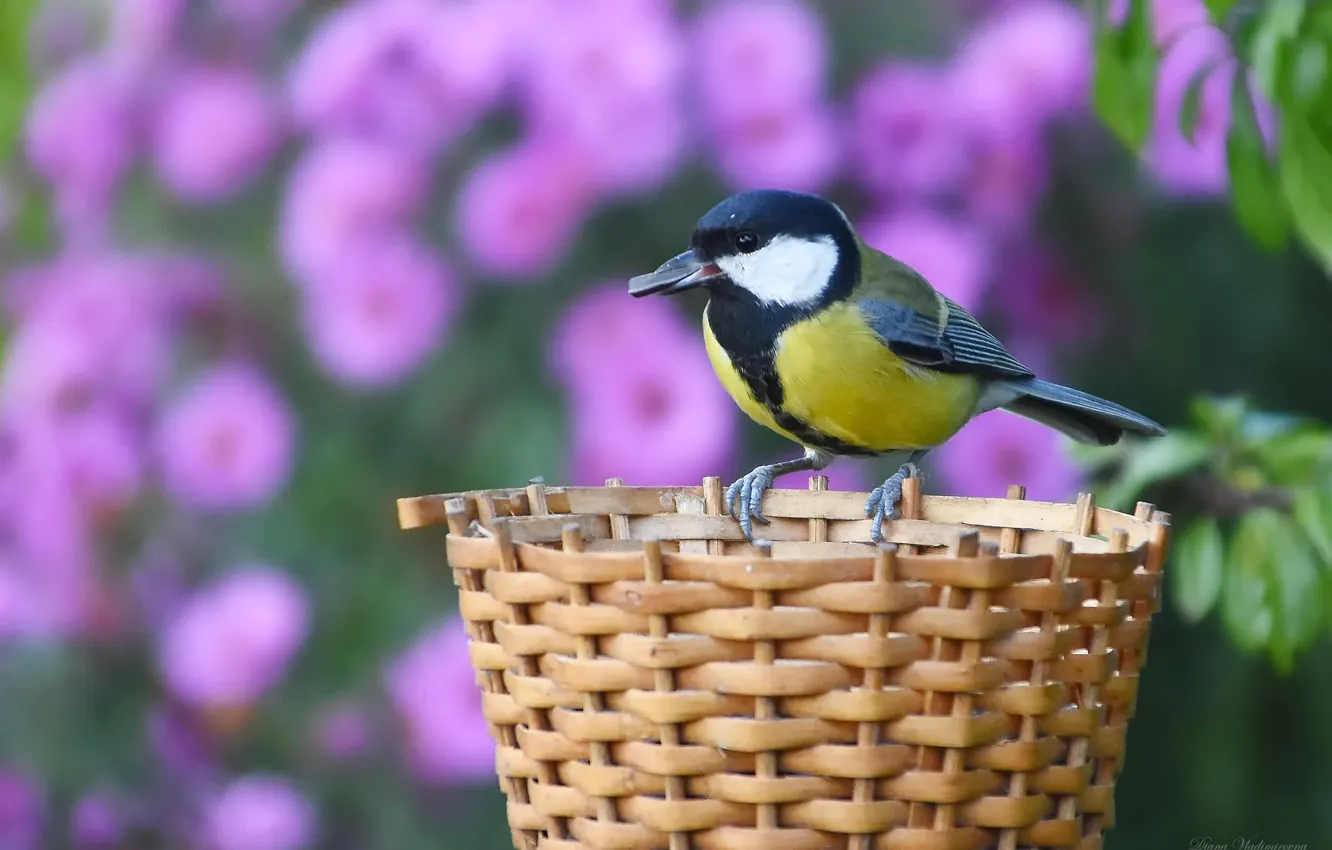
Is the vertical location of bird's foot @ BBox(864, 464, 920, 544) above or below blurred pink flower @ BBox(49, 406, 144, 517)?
below

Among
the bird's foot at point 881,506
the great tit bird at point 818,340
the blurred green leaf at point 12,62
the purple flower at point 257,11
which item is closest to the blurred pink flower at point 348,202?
the purple flower at point 257,11

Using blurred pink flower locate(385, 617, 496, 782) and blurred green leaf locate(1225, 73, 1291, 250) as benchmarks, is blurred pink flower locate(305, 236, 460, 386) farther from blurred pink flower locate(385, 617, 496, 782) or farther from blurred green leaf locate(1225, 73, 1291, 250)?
blurred green leaf locate(1225, 73, 1291, 250)

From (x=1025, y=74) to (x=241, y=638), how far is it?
1.04 m

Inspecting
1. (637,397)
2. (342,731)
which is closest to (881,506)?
(637,397)

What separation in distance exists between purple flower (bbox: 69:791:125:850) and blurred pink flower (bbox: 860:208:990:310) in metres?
1.08

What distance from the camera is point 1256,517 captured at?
1.11 meters

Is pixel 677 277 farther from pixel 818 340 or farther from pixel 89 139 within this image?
pixel 89 139

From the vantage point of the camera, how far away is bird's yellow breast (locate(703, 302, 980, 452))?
1065mm

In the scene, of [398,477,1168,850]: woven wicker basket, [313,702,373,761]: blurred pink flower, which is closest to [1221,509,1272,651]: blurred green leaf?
[398,477,1168,850]: woven wicker basket

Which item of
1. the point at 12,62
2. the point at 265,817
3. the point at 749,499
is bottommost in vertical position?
the point at 265,817

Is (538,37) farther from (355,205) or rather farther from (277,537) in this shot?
(277,537)

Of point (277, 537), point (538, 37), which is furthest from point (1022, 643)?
point (277, 537)

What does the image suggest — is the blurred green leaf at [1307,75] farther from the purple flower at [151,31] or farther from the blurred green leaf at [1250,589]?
the purple flower at [151,31]

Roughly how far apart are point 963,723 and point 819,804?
0.27ft
